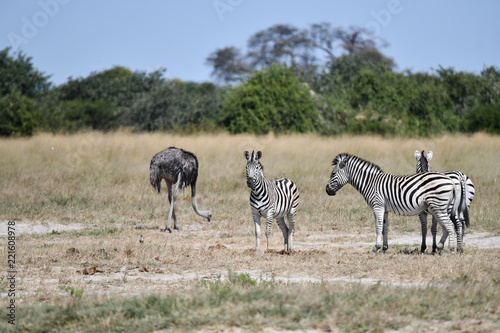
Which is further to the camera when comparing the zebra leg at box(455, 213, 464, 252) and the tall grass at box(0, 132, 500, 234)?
the tall grass at box(0, 132, 500, 234)

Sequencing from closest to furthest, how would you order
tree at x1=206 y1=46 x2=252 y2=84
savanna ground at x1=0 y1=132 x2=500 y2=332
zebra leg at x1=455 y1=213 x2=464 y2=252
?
savanna ground at x1=0 y1=132 x2=500 y2=332 → zebra leg at x1=455 y1=213 x2=464 y2=252 → tree at x1=206 y1=46 x2=252 y2=84

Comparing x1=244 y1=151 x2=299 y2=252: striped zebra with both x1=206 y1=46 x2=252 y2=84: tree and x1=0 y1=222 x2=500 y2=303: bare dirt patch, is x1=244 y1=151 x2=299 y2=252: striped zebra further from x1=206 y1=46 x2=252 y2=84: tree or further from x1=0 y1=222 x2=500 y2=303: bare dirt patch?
x1=206 y1=46 x2=252 y2=84: tree

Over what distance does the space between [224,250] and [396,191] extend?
299 centimetres

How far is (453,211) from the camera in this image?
35.8ft

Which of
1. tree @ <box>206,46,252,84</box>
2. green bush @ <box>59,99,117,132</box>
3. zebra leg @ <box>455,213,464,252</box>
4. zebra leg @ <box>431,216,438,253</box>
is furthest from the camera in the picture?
tree @ <box>206,46,252,84</box>

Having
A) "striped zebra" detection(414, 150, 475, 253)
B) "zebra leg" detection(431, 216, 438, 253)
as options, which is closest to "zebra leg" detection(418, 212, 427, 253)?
"striped zebra" detection(414, 150, 475, 253)

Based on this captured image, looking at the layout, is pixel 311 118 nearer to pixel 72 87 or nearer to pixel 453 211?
pixel 72 87

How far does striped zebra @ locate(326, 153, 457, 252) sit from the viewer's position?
10633mm

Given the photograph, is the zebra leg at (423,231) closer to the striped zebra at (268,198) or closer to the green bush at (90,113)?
Result: the striped zebra at (268,198)

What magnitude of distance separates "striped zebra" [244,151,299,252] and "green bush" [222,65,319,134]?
17.7m

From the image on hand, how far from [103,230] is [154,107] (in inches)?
852

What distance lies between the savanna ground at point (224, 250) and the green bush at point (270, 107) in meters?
4.17

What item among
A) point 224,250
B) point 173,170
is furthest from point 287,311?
point 173,170

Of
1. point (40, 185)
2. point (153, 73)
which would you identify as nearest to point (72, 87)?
point (153, 73)
